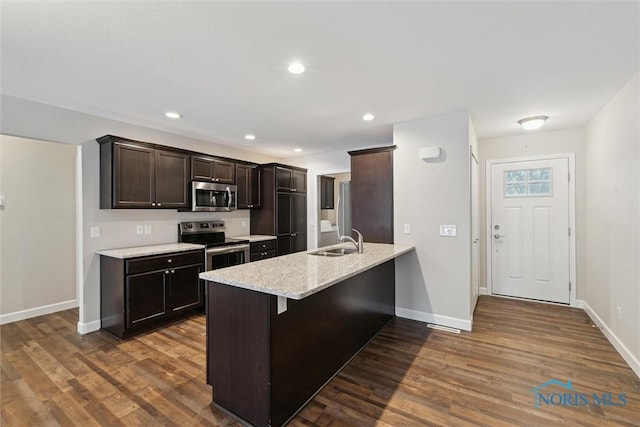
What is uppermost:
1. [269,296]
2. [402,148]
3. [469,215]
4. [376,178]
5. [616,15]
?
[616,15]

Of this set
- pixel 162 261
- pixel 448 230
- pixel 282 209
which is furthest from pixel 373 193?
pixel 162 261

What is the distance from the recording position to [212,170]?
4.44 meters

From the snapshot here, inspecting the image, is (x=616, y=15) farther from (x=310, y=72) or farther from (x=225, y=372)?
(x=225, y=372)

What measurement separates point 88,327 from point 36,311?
1.16 m

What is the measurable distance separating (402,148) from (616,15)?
216cm

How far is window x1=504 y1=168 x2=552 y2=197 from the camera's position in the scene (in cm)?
426

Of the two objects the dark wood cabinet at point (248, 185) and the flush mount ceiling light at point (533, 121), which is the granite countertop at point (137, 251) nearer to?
the dark wood cabinet at point (248, 185)

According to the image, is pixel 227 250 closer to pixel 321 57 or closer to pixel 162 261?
pixel 162 261

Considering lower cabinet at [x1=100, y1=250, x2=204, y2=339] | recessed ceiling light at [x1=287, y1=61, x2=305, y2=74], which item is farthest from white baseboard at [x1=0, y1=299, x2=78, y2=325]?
recessed ceiling light at [x1=287, y1=61, x2=305, y2=74]

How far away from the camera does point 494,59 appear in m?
2.21

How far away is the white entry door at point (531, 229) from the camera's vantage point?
416 centimetres

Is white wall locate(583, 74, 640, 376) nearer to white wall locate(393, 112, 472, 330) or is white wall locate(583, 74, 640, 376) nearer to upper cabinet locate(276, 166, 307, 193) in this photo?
white wall locate(393, 112, 472, 330)

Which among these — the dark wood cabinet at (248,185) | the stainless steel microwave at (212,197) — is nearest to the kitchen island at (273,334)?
the stainless steel microwave at (212,197)

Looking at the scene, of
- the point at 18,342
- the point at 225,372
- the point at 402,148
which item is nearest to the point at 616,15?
the point at 402,148
